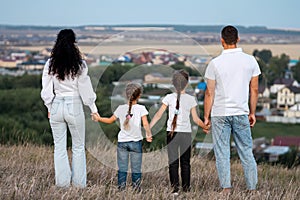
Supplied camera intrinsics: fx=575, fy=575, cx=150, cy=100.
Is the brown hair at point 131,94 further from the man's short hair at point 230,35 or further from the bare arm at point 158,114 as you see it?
the man's short hair at point 230,35

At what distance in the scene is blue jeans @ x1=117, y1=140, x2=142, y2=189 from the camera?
18.3ft

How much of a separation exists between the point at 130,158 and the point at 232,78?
1.27 meters

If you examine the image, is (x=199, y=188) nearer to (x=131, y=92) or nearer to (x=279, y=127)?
(x=131, y=92)

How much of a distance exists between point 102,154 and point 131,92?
5.51 feet

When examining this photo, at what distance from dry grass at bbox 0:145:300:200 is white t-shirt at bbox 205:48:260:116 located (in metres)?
0.81

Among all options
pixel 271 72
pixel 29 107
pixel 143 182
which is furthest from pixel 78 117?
pixel 271 72

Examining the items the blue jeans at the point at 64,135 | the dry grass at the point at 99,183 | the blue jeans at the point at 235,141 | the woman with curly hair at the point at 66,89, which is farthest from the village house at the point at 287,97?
the woman with curly hair at the point at 66,89

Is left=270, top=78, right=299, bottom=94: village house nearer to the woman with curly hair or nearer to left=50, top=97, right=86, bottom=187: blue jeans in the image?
left=50, top=97, right=86, bottom=187: blue jeans

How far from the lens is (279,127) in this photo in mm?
37719

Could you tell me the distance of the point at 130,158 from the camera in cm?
567

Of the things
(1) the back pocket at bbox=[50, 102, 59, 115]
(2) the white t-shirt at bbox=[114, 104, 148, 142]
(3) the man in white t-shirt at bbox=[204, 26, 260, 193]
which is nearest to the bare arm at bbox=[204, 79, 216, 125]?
(3) the man in white t-shirt at bbox=[204, 26, 260, 193]

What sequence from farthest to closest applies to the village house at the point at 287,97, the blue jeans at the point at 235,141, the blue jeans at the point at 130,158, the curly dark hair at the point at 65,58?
1. the village house at the point at 287,97
2. the blue jeans at the point at 130,158
3. the blue jeans at the point at 235,141
4. the curly dark hair at the point at 65,58

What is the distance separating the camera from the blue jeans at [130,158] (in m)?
5.59

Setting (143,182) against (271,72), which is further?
(271,72)
